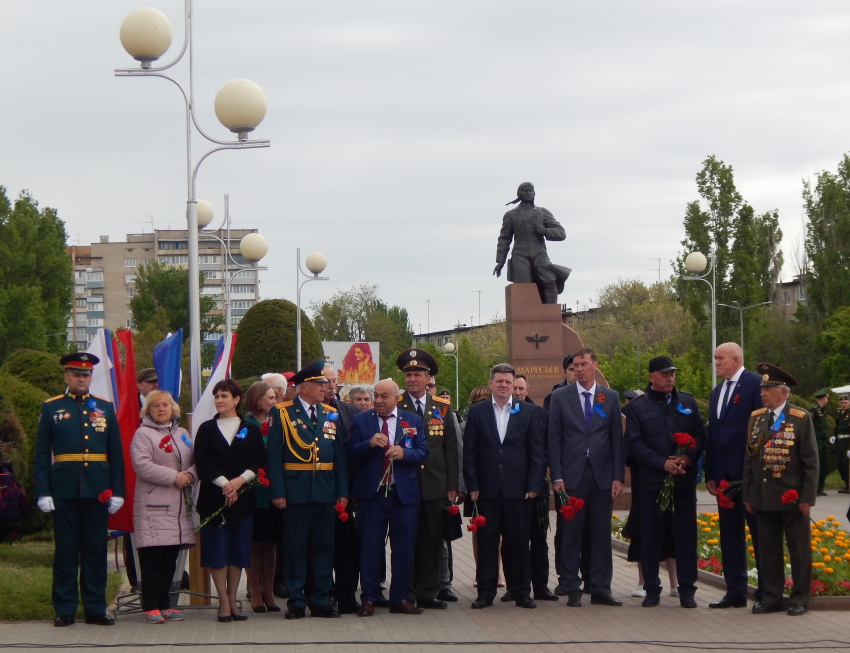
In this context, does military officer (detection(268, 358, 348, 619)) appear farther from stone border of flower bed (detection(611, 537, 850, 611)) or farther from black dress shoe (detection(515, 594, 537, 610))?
stone border of flower bed (detection(611, 537, 850, 611))

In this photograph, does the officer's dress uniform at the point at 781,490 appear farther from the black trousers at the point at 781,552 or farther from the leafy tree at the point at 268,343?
the leafy tree at the point at 268,343

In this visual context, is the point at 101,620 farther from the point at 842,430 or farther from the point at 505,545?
the point at 842,430

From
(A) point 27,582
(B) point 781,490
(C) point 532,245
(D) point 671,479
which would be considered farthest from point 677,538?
(C) point 532,245

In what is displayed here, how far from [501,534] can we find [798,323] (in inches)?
2055

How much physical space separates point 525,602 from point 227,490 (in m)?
2.55

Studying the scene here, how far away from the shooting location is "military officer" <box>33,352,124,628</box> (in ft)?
27.3

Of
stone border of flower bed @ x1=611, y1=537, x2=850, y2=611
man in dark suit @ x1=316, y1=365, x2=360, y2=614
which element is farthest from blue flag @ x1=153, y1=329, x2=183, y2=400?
stone border of flower bed @ x1=611, y1=537, x2=850, y2=611

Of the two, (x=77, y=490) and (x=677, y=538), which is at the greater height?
(x=77, y=490)

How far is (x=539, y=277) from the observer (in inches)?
814

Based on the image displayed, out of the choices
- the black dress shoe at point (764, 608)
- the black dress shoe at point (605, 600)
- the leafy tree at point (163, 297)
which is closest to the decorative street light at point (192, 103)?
the black dress shoe at point (605, 600)

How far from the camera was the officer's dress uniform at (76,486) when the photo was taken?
A: 8.33 m

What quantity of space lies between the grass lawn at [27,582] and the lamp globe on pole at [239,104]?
15.6ft

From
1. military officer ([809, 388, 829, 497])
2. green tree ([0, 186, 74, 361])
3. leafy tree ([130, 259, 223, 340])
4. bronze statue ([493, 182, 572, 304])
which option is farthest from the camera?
leafy tree ([130, 259, 223, 340])

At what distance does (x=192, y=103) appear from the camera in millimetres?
12406
